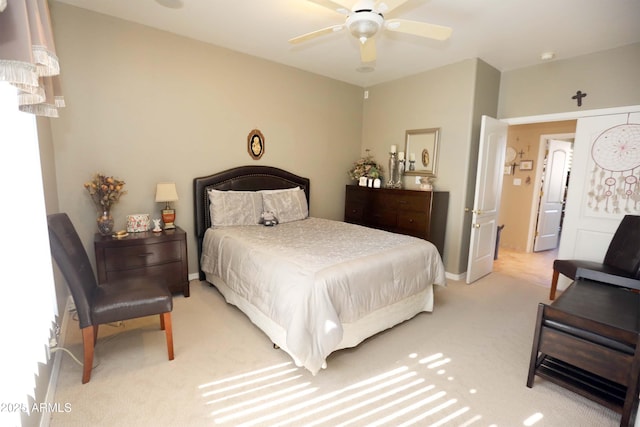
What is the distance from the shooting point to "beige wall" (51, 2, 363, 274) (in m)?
2.92

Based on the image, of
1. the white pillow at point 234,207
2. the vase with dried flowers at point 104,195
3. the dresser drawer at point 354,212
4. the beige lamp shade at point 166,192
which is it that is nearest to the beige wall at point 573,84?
the dresser drawer at point 354,212

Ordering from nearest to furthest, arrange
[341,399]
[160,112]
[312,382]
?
1. [341,399]
2. [312,382]
3. [160,112]

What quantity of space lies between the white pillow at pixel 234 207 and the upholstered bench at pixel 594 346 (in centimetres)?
291

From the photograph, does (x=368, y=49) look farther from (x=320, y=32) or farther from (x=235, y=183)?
(x=235, y=183)

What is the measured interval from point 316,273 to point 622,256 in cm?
323

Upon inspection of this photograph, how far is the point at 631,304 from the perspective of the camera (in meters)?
2.07

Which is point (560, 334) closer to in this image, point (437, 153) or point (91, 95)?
point (437, 153)

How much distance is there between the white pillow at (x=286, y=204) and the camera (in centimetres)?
390

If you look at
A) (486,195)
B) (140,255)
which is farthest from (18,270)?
(486,195)

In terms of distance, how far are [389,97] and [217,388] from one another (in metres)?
4.43

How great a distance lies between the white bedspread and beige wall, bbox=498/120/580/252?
3822 mm

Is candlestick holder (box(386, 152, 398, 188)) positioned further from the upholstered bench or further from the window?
the window

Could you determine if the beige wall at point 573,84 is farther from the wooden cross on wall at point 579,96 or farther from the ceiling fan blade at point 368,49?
the ceiling fan blade at point 368,49

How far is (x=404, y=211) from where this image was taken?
419 centimetres
